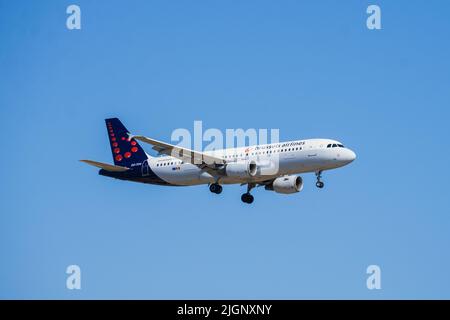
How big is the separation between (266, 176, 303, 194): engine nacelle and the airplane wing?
195 inches

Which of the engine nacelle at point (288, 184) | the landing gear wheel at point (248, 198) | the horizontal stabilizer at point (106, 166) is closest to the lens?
the engine nacelle at point (288, 184)

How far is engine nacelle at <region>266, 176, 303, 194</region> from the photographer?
81375 mm

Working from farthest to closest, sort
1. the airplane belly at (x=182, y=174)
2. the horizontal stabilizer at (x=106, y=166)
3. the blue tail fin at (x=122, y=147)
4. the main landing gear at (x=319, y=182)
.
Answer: the blue tail fin at (x=122, y=147)
the horizontal stabilizer at (x=106, y=166)
the airplane belly at (x=182, y=174)
the main landing gear at (x=319, y=182)

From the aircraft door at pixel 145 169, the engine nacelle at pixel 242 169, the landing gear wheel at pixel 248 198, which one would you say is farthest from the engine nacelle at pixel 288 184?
the aircraft door at pixel 145 169

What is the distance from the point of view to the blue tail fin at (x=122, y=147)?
87.3 metres

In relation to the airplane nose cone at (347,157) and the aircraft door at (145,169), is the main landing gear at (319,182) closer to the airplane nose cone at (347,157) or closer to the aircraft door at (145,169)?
the airplane nose cone at (347,157)

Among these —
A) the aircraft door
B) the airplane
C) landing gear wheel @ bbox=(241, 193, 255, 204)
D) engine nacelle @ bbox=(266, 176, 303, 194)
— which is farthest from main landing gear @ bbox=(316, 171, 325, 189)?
the aircraft door

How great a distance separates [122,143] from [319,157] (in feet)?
68.3

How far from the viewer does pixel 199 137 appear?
81.8 m

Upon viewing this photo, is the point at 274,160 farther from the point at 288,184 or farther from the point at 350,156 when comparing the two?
the point at 350,156

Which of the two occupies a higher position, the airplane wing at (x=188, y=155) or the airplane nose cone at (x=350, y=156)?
the airplane wing at (x=188, y=155)
